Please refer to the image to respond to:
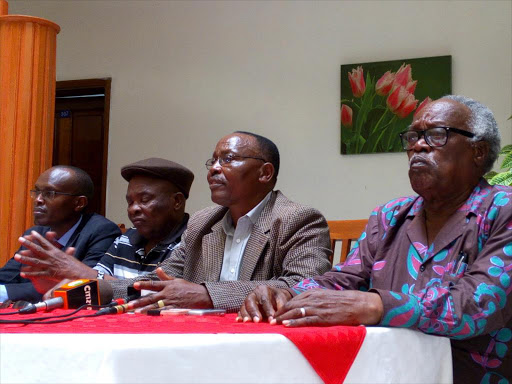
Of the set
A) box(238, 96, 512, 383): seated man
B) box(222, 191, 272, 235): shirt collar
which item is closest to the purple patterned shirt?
box(238, 96, 512, 383): seated man

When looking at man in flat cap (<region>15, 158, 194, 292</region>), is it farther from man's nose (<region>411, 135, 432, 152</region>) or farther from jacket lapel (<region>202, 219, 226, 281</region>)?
man's nose (<region>411, 135, 432, 152</region>)

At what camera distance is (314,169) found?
6.02 meters

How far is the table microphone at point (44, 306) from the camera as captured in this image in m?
1.80

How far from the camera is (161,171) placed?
3246 millimetres

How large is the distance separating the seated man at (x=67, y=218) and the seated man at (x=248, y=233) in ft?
2.70

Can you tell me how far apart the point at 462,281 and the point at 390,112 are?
4.14 meters

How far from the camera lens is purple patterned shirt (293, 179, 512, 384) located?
1.66 metres

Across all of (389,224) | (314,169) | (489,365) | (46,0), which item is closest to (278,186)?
(314,169)

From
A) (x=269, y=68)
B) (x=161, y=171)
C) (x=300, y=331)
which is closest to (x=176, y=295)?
(x=300, y=331)

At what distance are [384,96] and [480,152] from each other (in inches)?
Result: 147

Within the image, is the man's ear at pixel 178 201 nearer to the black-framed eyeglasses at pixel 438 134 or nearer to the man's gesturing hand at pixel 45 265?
the man's gesturing hand at pixel 45 265

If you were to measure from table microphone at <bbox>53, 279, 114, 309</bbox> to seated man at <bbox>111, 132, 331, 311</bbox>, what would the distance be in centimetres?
32

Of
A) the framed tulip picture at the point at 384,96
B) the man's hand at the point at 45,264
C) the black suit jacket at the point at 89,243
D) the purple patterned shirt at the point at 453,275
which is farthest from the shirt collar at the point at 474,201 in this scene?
the framed tulip picture at the point at 384,96

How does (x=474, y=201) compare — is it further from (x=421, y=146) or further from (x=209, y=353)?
(x=209, y=353)
